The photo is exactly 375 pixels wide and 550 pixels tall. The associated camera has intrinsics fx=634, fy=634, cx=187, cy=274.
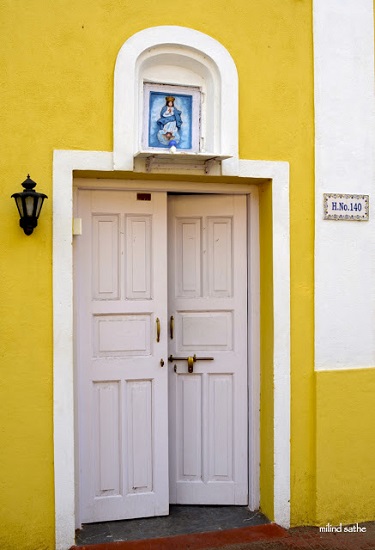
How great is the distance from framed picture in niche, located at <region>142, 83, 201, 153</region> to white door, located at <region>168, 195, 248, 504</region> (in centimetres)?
49

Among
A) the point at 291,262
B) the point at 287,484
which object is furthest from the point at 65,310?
the point at 287,484

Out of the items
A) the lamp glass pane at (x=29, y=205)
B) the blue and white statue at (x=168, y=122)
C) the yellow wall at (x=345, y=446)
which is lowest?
the yellow wall at (x=345, y=446)

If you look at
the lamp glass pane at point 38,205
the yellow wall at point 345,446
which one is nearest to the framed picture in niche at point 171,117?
the lamp glass pane at point 38,205

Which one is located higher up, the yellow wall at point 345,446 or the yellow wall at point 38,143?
the yellow wall at point 38,143

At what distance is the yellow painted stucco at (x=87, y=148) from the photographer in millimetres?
4086

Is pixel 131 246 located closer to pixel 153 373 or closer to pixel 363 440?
pixel 153 373

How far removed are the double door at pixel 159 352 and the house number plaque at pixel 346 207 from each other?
2.07 feet

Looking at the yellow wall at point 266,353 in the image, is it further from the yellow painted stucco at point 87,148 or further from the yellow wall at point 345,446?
the yellow wall at point 345,446

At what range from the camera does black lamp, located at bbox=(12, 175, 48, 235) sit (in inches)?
154

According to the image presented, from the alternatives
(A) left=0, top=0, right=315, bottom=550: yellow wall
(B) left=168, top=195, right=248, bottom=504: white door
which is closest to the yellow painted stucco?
(A) left=0, top=0, right=315, bottom=550: yellow wall

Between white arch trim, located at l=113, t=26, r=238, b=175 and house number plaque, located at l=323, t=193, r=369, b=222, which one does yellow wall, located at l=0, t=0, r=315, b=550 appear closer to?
white arch trim, located at l=113, t=26, r=238, b=175

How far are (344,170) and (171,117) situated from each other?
4.38 ft

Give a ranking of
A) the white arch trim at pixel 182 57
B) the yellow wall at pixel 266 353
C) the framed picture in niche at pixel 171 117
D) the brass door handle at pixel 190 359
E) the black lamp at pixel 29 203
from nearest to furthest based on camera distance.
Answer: the black lamp at pixel 29 203 < the white arch trim at pixel 182 57 < the framed picture in niche at pixel 171 117 < the yellow wall at pixel 266 353 < the brass door handle at pixel 190 359

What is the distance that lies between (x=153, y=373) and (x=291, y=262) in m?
1.29
